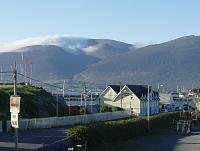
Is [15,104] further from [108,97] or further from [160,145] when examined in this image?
[108,97]

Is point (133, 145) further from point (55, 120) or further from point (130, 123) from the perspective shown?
point (55, 120)

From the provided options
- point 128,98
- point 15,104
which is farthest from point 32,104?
point 15,104

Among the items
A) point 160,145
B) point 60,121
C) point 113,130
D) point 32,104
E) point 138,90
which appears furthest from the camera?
point 138,90

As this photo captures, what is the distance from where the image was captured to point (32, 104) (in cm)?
8406

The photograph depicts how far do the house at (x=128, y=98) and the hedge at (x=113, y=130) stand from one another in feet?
109

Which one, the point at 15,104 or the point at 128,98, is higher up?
the point at 128,98

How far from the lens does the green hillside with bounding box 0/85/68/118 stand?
3054 inches

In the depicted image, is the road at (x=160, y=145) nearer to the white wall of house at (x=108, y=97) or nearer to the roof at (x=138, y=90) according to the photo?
the roof at (x=138, y=90)

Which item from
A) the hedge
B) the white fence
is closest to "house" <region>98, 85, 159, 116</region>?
the white fence

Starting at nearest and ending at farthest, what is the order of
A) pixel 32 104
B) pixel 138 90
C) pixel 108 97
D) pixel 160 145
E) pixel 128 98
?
pixel 160 145 → pixel 32 104 → pixel 128 98 → pixel 138 90 → pixel 108 97

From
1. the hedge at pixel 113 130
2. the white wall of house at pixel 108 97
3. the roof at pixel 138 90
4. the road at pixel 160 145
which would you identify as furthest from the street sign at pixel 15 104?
the white wall of house at pixel 108 97

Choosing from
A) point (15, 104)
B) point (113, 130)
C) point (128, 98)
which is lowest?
point (113, 130)

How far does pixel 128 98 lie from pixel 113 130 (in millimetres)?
66563

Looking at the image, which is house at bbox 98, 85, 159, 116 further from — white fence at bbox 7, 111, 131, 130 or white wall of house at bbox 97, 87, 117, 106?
white fence at bbox 7, 111, 131, 130
